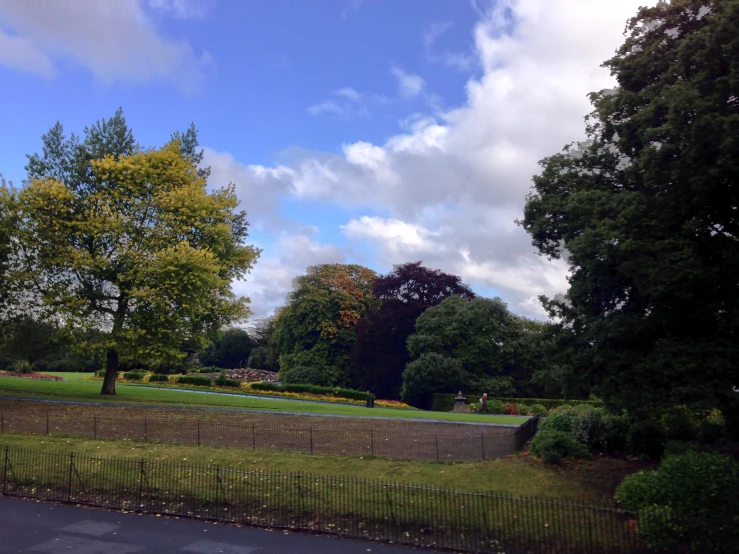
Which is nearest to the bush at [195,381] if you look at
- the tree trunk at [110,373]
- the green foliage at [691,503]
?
the tree trunk at [110,373]

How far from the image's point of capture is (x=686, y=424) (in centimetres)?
1680

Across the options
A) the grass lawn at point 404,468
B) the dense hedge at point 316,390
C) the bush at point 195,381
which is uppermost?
the bush at point 195,381

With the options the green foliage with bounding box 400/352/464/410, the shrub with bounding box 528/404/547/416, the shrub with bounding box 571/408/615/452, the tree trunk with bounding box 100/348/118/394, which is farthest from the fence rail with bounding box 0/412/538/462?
the green foliage with bounding box 400/352/464/410

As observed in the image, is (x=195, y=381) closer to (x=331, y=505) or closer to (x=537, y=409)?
(x=537, y=409)

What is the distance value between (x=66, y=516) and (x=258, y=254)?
2235 cm

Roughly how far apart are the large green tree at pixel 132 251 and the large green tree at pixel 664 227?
19.3 metres

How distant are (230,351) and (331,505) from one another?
79047 mm

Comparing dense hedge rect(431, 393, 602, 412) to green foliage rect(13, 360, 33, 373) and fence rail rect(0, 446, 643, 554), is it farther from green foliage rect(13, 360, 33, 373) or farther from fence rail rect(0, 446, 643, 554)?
green foliage rect(13, 360, 33, 373)

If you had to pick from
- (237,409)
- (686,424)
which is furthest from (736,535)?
(237,409)

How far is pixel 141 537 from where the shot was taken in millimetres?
12438

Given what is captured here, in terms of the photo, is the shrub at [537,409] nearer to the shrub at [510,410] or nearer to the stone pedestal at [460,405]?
the shrub at [510,410]

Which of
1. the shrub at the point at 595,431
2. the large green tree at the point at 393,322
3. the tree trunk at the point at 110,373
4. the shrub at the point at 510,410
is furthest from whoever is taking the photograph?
the large green tree at the point at 393,322

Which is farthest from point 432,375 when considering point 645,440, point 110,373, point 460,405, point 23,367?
point 23,367

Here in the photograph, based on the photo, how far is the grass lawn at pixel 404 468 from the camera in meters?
15.4
